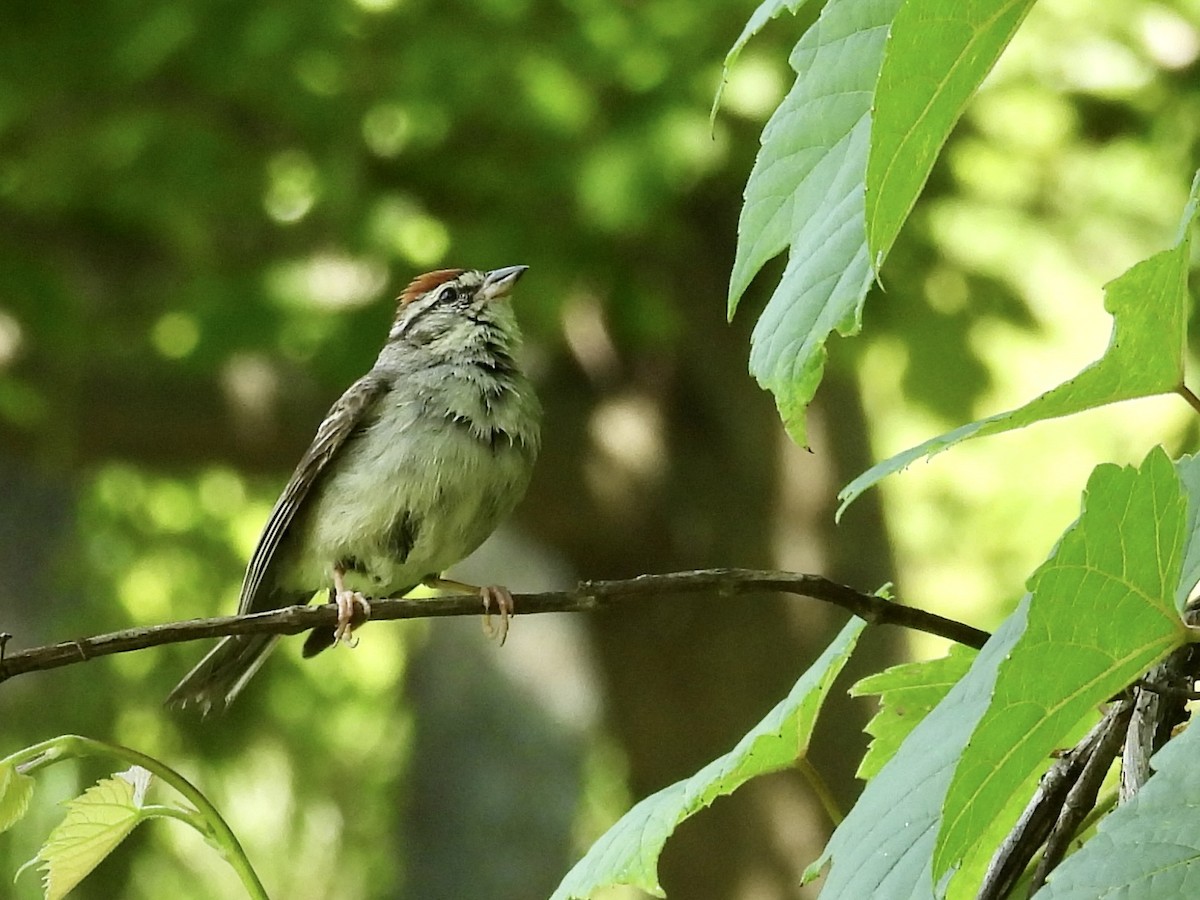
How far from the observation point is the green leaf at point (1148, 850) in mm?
836

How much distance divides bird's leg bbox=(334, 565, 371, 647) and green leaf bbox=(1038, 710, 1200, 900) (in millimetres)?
883

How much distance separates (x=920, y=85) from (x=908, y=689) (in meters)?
0.75

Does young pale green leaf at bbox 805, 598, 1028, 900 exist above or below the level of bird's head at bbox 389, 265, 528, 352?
below

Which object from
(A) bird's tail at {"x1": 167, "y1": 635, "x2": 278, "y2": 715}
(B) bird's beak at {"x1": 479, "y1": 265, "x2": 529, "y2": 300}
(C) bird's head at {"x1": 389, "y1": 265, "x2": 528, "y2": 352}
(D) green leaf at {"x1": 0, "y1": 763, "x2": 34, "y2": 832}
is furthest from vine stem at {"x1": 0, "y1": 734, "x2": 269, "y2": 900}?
(B) bird's beak at {"x1": 479, "y1": 265, "x2": 529, "y2": 300}

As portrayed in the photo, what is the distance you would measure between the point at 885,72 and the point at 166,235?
5.96m

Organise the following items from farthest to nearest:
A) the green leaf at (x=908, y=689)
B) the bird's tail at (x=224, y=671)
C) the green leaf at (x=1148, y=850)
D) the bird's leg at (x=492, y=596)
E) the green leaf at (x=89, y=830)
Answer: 1. the bird's tail at (x=224, y=671)
2. the bird's leg at (x=492, y=596)
3. the green leaf at (x=908, y=689)
4. the green leaf at (x=89, y=830)
5. the green leaf at (x=1148, y=850)

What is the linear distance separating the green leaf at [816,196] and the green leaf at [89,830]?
67cm

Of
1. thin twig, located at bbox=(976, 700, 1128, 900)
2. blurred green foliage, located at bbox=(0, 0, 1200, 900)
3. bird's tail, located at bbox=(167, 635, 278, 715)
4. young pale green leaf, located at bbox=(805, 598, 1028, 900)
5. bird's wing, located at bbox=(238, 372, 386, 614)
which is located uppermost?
blurred green foliage, located at bbox=(0, 0, 1200, 900)

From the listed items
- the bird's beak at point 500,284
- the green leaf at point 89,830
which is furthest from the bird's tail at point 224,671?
the green leaf at point 89,830

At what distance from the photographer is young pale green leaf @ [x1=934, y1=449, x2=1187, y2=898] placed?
91 cm

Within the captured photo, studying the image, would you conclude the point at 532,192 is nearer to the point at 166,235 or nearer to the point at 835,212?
the point at 166,235

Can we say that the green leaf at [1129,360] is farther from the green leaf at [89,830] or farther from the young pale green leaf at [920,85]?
the green leaf at [89,830]

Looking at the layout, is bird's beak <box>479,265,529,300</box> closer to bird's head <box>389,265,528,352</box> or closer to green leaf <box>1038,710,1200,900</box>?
bird's head <box>389,265,528,352</box>

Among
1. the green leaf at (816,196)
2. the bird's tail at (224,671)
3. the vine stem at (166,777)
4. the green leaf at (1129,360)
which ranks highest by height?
the bird's tail at (224,671)
